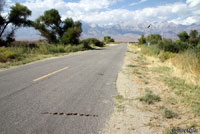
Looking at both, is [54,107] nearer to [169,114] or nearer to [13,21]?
[169,114]

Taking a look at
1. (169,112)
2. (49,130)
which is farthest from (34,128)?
(169,112)

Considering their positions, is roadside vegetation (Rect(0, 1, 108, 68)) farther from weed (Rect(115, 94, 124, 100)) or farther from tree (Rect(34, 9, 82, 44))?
weed (Rect(115, 94, 124, 100))

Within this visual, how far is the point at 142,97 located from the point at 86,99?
1.76m

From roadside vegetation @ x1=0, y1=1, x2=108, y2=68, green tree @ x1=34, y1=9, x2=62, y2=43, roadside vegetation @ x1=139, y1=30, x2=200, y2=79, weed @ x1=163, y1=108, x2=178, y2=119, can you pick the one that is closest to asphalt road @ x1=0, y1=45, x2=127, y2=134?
weed @ x1=163, y1=108, x2=178, y2=119

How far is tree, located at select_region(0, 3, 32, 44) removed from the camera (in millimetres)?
24688

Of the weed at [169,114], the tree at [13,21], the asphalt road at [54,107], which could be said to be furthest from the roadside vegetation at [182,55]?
the tree at [13,21]

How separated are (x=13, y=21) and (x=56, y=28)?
367 inches

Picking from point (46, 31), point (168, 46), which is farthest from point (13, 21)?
point (168, 46)

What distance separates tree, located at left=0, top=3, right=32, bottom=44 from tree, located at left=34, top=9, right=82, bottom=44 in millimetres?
4370

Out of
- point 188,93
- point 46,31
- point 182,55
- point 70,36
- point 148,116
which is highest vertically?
point 46,31

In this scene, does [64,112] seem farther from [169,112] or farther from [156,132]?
[169,112]

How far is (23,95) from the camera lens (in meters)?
4.60

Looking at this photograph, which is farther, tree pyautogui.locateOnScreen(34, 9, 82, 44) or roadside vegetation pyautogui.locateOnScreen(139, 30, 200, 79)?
tree pyautogui.locateOnScreen(34, 9, 82, 44)

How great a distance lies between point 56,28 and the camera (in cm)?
3378
